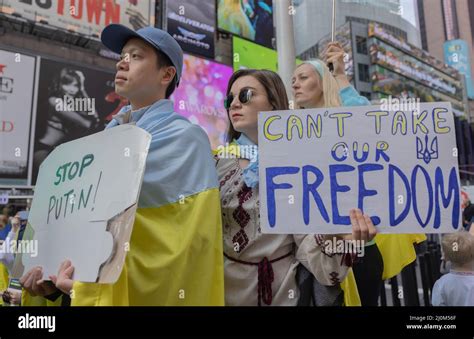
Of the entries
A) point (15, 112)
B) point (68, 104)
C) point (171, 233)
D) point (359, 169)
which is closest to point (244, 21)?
point (68, 104)

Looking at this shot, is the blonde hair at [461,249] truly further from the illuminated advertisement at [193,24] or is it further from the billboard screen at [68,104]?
the illuminated advertisement at [193,24]

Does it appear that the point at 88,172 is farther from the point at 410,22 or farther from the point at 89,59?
the point at 89,59

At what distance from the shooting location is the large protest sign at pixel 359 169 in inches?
36.4

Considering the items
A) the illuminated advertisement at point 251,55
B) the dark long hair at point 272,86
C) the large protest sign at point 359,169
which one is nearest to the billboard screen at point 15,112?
the illuminated advertisement at point 251,55

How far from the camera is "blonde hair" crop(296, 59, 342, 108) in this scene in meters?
1.16

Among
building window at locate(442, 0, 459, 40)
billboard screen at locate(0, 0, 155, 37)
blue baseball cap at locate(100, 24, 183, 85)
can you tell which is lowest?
blue baseball cap at locate(100, 24, 183, 85)

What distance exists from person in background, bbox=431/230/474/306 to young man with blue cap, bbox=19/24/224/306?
0.85 m

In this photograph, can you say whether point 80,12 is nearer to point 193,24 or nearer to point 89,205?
point 193,24

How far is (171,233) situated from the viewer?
87 centimetres

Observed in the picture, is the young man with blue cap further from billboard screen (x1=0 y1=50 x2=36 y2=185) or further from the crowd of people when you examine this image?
billboard screen (x1=0 y1=50 x2=36 y2=185)

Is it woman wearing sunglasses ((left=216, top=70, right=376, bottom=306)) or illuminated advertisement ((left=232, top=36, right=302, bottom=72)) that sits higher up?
illuminated advertisement ((left=232, top=36, right=302, bottom=72))

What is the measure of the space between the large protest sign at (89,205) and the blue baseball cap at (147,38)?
300 millimetres

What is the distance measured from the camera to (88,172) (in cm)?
89

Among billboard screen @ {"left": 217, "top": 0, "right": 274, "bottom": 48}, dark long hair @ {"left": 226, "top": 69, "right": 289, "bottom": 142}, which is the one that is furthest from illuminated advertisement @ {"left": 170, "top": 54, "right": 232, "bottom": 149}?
dark long hair @ {"left": 226, "top": 69, "right": 289, "bottom": 142}
